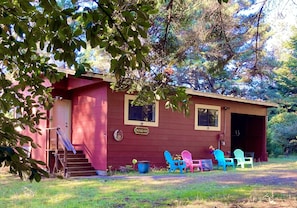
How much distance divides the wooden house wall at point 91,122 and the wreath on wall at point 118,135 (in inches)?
12.7

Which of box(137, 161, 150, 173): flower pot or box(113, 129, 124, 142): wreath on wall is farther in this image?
box(113, 129, 124, 142): wreath on wall

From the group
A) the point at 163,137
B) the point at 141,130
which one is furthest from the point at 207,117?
the point at 141,130

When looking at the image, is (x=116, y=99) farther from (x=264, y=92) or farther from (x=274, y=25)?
(x=264, y=92)

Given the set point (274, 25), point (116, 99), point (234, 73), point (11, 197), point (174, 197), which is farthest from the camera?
point (234, 73)

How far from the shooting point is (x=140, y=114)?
37.5 ft

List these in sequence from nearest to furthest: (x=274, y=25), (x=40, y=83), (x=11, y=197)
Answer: (x=40, y=83) → (x=11, y=197) → (x=274, y=25)

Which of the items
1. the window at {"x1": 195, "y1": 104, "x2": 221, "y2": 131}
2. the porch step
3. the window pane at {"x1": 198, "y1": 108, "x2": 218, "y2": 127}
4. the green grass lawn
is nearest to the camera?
the green grass lawn

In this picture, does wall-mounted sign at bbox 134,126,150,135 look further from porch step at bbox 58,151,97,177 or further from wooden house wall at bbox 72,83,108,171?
porch step at bbox 58,151,97,177

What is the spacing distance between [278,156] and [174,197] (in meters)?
15.1

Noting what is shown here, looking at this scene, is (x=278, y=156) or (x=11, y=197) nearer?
(x=11, y=197)

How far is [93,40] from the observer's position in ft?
5.76

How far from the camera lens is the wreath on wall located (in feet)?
34.5

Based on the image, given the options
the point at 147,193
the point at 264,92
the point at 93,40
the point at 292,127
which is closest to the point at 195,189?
the point at 147,193

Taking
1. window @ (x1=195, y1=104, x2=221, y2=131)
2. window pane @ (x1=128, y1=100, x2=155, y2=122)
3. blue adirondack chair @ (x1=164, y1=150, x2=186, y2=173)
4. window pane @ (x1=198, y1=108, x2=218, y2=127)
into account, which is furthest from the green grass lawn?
window pane @ (x1=198, y1=108, x2=218, y2=127)
